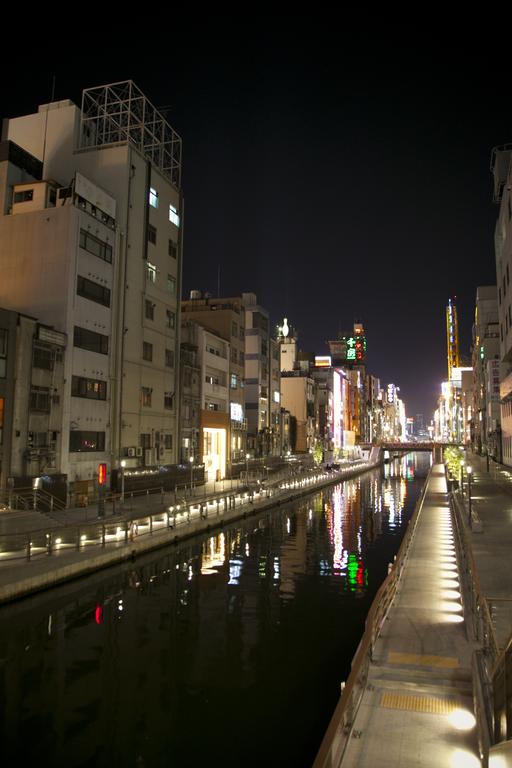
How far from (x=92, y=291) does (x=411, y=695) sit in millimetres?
37164

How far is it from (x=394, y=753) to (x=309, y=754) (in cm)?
337

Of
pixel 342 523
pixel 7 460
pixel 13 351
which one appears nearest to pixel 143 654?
pixel 7 460

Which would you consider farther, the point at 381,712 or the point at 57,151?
the point at 57,151

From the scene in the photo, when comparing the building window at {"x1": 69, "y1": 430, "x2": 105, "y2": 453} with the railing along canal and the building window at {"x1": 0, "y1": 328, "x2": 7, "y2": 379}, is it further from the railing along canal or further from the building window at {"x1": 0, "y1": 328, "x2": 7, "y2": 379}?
the building window at {"x1": 0, "y1": 328, "x2": 7, "y2": 379}

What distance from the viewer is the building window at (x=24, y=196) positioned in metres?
40.9

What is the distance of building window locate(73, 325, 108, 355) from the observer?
39531 mm

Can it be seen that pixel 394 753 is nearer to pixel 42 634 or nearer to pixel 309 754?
pixel 309 754

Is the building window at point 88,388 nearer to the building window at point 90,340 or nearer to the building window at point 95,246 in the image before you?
the building window at point 90,340

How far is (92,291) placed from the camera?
4150 cm

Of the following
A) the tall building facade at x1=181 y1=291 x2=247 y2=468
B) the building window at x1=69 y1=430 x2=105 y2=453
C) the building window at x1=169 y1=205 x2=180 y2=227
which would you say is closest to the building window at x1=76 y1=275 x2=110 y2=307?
the building window at x1=69 y1=430 x2=105 y2=453

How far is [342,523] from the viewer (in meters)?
43.0

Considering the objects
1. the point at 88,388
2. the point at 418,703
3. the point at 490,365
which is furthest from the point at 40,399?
the point at 490,365

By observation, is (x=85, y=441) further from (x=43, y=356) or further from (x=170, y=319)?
(x=170, y=319)

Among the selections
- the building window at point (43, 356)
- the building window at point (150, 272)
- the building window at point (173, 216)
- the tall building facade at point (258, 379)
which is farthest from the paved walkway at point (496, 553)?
the tall building facade at point (258, 379)
